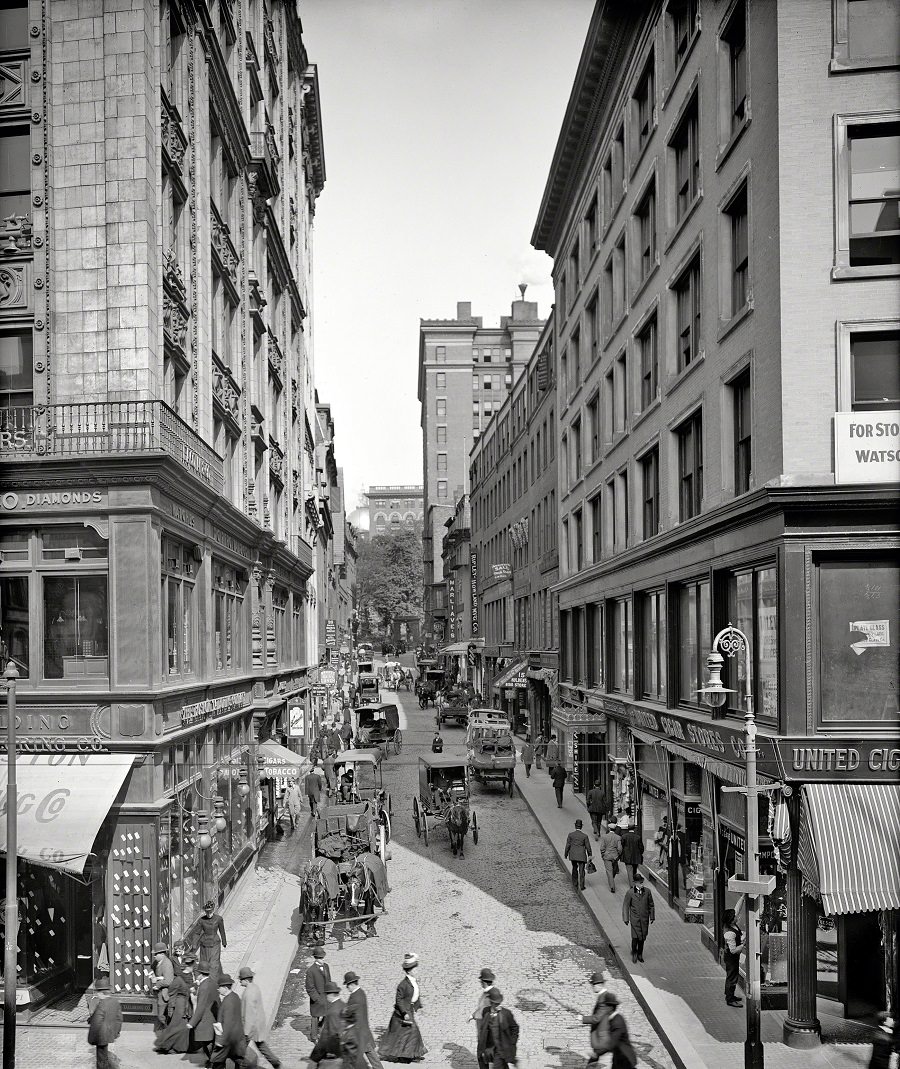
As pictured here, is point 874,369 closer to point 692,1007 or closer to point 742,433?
point 742,433

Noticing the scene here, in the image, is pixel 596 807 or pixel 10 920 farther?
pixel 596 807

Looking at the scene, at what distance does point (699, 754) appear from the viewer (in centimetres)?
1964

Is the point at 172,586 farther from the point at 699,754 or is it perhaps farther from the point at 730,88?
the point at 730,88

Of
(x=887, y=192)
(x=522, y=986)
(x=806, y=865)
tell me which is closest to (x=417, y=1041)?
(x=522, y=986)

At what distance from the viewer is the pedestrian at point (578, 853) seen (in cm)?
2219

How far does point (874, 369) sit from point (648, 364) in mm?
11888

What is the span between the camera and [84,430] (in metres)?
17.5

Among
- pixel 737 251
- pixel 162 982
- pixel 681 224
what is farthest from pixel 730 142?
pixel 162 982

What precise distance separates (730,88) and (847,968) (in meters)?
15.9

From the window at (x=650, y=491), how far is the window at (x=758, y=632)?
7.51m

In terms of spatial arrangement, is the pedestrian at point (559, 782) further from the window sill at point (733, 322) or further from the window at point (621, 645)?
the window sill at point (733, 322)

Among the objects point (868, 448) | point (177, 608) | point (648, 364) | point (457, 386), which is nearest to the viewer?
point (868, 448)

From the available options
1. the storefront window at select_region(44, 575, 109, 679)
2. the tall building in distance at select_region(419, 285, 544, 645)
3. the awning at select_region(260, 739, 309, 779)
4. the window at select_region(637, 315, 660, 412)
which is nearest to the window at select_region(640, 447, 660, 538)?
the window at select_region(637, 315, 660, 412)

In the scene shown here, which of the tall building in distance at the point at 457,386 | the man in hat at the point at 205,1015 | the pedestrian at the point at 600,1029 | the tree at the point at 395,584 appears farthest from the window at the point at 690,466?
the tree at the point at 395,584
